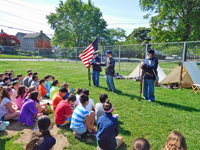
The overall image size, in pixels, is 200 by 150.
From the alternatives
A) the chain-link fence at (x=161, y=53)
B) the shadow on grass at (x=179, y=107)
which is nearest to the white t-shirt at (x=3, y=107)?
the shadow on grass at (x=179, y=107)

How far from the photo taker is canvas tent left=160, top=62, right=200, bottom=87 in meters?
8.77

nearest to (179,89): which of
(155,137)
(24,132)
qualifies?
(155,137)

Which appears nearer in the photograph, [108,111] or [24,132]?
[108,111]

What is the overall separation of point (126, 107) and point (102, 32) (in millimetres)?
41517

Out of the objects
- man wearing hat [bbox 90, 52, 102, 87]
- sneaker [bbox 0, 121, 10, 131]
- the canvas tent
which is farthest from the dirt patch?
the canvas tent

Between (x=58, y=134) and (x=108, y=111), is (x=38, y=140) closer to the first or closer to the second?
(x=108, y=111)

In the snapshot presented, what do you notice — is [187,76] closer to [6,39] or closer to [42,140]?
[42,140]

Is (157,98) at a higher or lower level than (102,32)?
lower

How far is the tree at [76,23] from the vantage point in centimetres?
4141

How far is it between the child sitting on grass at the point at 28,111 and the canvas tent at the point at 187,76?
779cm

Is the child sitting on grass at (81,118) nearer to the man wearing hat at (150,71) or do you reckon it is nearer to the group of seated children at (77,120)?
the group of seated children at (77,120)

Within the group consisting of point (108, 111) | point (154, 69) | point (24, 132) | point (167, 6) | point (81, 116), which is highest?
point (167, 6)

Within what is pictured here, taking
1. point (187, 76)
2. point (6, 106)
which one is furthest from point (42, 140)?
point (187, 76)

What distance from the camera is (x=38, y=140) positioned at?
232cm
